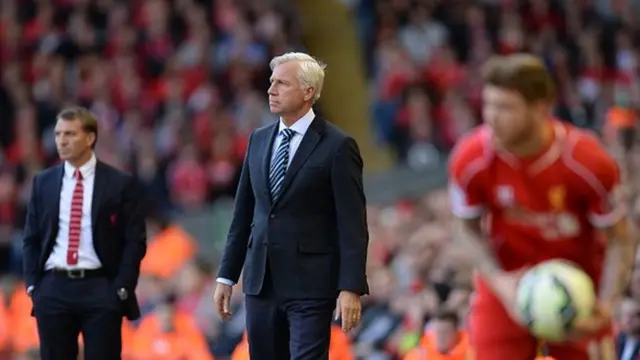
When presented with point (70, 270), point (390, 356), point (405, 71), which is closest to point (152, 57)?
point (405, 71)

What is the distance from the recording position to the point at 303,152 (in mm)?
8648

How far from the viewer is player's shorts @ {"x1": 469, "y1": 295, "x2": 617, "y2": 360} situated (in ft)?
23.6

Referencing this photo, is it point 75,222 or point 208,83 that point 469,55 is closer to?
point 208,83

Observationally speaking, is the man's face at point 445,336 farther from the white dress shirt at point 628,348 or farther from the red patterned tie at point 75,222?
the red patterned tie at point 75,222

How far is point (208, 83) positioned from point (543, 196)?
Answer: 14.4 metres

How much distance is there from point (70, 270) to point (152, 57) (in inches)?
477

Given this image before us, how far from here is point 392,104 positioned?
67.0 ft

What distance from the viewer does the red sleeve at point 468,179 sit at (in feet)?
23.3

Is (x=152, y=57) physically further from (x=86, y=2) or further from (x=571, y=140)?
(x=571, y=140)

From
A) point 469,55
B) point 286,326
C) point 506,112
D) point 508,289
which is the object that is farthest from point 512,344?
point 469,55

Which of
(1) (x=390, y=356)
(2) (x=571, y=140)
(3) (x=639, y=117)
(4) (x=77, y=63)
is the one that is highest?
(4) (x=77, y=63)

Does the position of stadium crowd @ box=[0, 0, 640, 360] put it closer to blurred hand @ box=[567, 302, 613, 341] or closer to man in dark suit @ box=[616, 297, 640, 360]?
man in dark suit @ box=[616, 297, 640, 360]

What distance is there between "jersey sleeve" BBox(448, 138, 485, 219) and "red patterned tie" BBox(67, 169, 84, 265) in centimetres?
329

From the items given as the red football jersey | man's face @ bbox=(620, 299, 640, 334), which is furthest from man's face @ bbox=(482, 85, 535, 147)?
man's face @ bbox=(620, 299, 640, 334)
